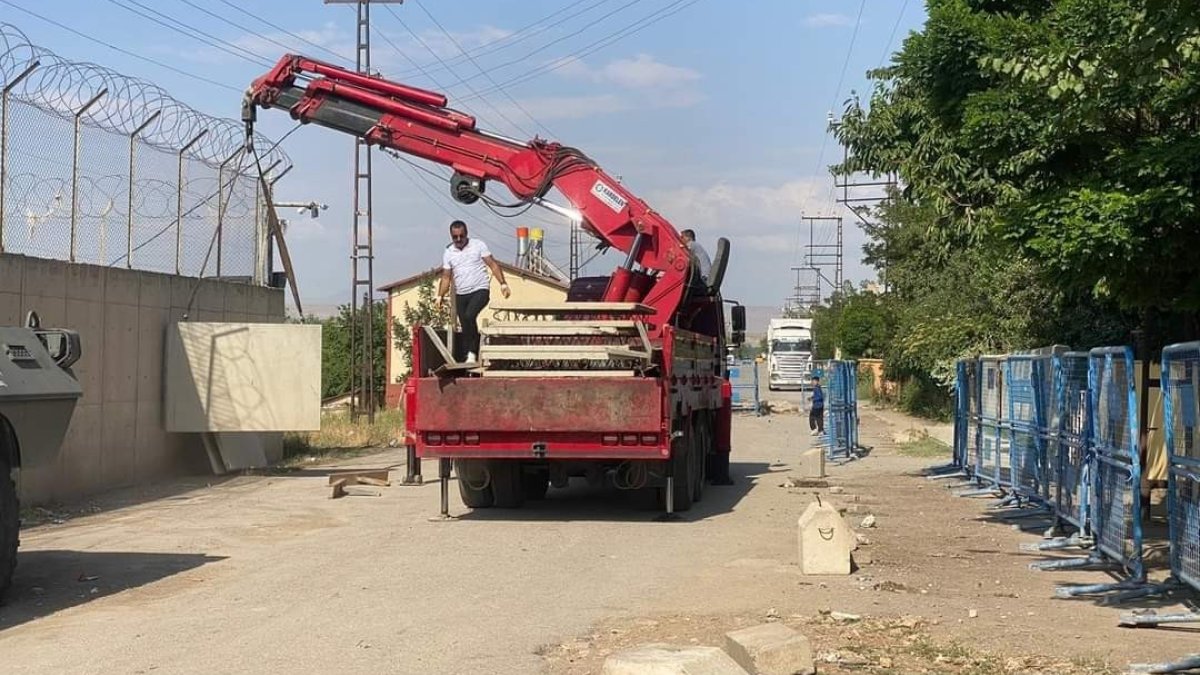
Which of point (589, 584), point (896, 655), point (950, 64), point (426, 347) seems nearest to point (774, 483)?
point (426, 347)

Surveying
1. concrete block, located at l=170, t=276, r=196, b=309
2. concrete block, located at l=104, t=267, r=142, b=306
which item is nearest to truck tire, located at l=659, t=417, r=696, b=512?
concrete block, located at l=104, t=267, r=142, b=306

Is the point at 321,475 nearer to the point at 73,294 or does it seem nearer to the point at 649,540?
the point at 73,294

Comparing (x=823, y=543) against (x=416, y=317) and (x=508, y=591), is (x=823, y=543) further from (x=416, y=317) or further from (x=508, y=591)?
(x=416, y=317)

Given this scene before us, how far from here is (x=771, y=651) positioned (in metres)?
6.69

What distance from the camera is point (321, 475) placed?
19.0 metres

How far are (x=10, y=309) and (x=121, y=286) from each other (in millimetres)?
2841

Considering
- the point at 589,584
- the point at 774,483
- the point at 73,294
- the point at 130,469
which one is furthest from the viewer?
the point at 774,483

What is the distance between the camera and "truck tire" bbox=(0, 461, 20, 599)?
28.6 ft

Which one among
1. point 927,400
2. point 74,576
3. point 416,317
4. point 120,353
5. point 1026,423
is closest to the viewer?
point 74,576

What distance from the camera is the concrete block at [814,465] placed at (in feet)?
64.1

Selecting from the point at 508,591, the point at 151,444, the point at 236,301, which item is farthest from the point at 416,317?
the point at 508,591

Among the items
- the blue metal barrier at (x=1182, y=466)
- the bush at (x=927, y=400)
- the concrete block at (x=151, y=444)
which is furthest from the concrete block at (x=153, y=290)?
the bush at (x=927, y=400)

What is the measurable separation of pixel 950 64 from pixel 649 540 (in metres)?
5.17

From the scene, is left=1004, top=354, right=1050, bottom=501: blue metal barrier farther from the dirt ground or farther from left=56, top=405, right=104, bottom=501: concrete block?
left=56, top=405, right=104, bottom=501: concrete block
